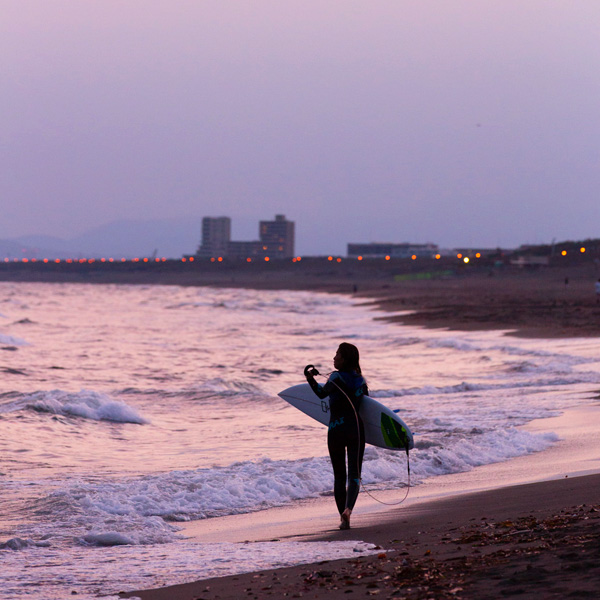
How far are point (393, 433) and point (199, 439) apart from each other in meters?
5.37

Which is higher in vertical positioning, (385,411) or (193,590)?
(385,411)

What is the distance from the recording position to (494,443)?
10453 millimetres

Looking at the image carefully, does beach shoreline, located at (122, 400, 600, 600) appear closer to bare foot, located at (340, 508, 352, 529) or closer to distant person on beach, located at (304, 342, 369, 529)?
bare foot, located at (340, 508, 352, 529)

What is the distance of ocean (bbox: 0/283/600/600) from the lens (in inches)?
239

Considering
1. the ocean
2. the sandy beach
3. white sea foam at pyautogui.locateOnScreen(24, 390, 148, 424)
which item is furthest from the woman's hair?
white sea foam at pyautogui.locateOnScreen(24, 390, 148, 424)

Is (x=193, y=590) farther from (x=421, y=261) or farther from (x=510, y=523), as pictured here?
(x=421, y=261)

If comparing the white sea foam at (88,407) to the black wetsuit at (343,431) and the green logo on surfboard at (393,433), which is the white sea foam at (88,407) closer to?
the green logo on surfboard at (393,433)

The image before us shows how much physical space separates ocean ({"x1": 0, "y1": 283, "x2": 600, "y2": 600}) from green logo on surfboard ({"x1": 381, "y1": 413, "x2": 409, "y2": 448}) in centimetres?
112

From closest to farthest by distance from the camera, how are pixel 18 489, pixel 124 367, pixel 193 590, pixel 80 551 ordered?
pixel 193 590
pixel 80 551
pixel 18 489
pixel 124 367

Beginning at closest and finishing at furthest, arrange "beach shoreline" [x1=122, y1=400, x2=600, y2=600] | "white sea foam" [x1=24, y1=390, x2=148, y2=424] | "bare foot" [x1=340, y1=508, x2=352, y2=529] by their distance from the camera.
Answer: "beach shoreline" [x1=122, y1=400, x2=600, y2=600], "bare foot" [x1=340, y1=508, x2=352, y2=529], "white sea foam" [x1=24, y1=390, x2=148, y2=424]

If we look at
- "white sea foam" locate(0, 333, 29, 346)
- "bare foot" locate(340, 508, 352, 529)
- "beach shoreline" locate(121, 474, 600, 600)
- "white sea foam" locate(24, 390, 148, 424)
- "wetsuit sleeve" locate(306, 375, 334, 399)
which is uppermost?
"wetsuit sleeve" locate(306, 375, 334, 399)

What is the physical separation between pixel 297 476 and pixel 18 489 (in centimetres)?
297

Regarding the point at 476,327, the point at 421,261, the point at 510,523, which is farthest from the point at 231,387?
the point at 421,261

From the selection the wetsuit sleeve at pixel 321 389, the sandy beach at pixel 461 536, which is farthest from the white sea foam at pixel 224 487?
the wetsuit sleeve at pixel 321 389
